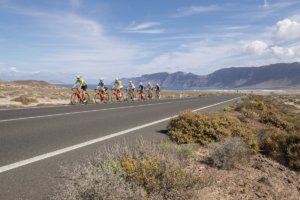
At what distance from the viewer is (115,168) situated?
15.3ft

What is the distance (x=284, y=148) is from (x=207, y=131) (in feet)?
5.96

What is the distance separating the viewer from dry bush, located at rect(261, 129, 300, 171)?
7.35 metres

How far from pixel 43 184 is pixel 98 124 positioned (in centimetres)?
693

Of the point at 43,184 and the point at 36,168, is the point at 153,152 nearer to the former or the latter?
the point at 43,184

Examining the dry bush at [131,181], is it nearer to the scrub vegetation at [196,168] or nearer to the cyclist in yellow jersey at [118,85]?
the scrub vegetation at [196,168]

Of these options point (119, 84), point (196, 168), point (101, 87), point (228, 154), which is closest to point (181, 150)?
point (196, 168)

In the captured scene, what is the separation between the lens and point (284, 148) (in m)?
7.93

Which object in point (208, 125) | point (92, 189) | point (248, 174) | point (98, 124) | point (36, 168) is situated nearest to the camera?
point (92, 189)

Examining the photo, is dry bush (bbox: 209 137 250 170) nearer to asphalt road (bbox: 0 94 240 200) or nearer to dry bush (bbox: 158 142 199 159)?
dry bush (bbox: 158 142 199 159)

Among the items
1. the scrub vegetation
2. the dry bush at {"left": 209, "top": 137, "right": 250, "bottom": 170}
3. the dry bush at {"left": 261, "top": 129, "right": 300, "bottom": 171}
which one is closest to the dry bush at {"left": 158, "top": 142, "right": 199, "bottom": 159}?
the scrub vegetation

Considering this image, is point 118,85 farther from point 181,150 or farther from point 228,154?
point 228,154

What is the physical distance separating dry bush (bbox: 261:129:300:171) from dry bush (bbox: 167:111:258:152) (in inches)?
11.4

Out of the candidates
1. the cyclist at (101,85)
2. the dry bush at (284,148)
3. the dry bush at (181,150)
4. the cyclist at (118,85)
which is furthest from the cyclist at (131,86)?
the dry bush at (181,150)

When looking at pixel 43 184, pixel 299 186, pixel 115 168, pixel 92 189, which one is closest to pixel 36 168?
pixel 43 184
